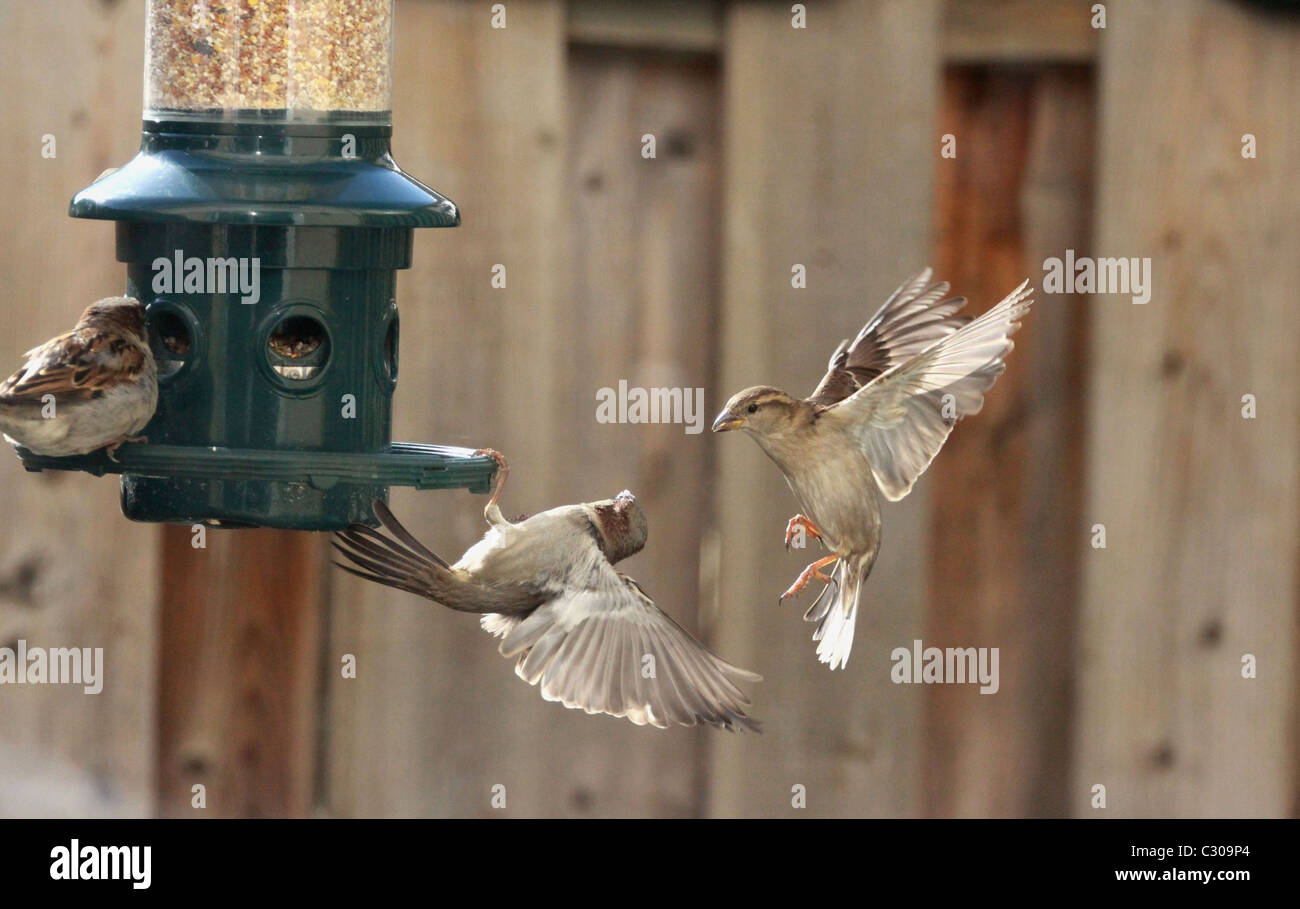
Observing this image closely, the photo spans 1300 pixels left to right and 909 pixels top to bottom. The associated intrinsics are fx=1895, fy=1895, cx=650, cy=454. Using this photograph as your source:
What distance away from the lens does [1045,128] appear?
502 centimetres

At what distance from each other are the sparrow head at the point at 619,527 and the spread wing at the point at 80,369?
1.02 metres

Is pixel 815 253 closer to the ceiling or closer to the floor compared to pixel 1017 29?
closer to the floor

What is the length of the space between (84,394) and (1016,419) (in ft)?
8.04

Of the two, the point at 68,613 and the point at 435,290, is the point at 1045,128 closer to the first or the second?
the point at 435,290

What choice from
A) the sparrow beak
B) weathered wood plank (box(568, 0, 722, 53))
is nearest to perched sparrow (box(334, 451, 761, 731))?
the sparrow beak

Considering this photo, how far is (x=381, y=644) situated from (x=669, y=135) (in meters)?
1.53

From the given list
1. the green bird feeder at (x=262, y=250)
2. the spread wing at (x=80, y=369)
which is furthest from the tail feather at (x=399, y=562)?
the spread wing at (x=80, y=369)

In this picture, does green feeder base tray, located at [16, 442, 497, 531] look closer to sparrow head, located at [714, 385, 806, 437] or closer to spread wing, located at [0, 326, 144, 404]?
spread wing, located at [0, 326, 144, 404]

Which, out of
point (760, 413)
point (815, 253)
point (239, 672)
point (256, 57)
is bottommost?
point (239, 672)

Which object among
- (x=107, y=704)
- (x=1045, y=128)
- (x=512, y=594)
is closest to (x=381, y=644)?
(x=107, y=704)

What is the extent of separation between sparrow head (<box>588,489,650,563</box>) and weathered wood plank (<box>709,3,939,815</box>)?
0.85 m

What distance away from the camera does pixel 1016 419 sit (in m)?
5.03

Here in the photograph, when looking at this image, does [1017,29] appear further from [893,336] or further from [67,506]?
[67,506]

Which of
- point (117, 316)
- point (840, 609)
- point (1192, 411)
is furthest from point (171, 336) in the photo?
point (1192, 411)
